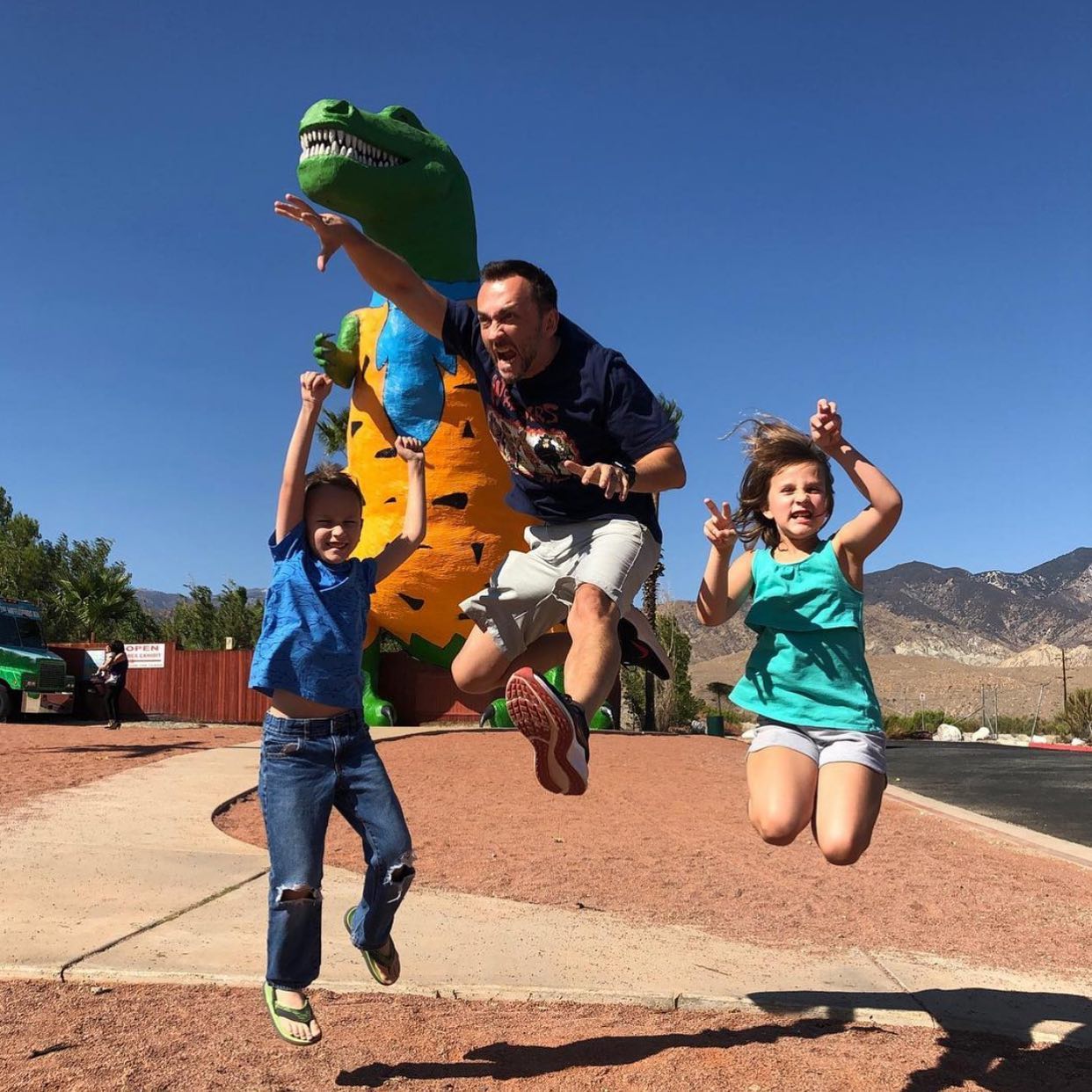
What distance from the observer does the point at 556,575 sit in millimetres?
3430

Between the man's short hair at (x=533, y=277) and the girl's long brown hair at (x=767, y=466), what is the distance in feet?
2.85

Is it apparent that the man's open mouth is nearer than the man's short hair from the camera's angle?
No

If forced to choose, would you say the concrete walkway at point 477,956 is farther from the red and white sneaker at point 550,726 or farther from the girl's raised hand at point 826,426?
the girl's raised hand at point 826,426

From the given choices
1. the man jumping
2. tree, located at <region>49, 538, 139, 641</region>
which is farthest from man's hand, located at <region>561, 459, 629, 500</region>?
tree, located at <region>49, 538, 139, 641</region>

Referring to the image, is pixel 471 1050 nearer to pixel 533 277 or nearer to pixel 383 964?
pixel 383 964

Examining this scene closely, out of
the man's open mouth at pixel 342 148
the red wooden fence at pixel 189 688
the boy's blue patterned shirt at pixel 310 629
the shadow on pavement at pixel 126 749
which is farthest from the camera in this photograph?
the red wooden fence at pixel 189 688

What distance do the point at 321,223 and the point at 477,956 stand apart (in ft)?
9.36

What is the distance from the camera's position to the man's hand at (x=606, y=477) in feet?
9.61

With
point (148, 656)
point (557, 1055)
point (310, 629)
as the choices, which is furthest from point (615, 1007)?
point (148, 656)

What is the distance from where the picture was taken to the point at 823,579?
3.26 metres

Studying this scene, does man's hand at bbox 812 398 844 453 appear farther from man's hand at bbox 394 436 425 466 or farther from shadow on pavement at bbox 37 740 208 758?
shadow on pavement at bbox 37 740 208 758

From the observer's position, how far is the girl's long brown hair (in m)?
3.48

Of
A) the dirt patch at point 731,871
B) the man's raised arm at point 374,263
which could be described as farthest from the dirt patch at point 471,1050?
the man's raised arm at point 374,263

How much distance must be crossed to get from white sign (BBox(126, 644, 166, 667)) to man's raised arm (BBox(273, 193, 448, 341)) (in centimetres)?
2132
